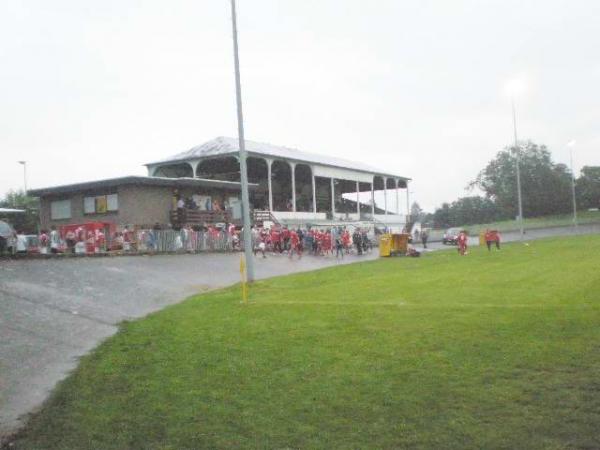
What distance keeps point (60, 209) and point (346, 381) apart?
3567 centimetres

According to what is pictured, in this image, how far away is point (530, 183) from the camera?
345 ft

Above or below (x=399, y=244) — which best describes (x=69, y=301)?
below

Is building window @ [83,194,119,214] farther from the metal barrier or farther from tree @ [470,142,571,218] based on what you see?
tree @ [470,142,571,218]

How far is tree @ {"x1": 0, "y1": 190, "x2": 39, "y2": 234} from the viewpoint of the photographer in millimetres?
66812

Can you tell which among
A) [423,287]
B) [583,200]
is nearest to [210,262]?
[423,287]

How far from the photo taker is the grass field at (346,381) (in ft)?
17.1

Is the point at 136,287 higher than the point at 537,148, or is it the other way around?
the point at 537,148

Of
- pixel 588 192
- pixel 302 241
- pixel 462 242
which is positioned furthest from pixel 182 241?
pixel 588 192

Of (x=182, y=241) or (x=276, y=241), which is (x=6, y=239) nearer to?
(x=182, y=241)

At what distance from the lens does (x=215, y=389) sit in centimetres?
668

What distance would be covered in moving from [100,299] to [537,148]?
118 metres

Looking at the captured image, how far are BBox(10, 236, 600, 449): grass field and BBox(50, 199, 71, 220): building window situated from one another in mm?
29061

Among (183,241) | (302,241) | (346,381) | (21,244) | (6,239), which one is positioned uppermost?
(6,239)

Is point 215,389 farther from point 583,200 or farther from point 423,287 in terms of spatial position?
point 583,200
